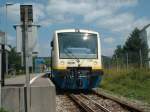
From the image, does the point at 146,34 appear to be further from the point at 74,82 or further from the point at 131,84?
the point at 74,82

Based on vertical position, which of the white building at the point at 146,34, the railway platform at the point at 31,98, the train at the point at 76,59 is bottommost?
the railway platform at the point at 31,98

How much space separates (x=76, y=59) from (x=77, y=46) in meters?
0.80

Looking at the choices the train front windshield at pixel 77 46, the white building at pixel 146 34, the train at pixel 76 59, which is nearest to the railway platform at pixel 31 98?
the train at pixel 76 59

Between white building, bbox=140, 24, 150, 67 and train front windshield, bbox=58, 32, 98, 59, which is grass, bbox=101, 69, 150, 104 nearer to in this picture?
train front windshield, bbox=58, 32, 98, 59

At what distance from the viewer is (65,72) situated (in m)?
22.9

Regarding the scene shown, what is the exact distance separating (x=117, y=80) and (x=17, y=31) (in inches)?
789

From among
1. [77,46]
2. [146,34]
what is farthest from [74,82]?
[146,34]

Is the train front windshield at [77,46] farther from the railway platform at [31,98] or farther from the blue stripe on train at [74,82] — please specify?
the railway platform at [31,98]

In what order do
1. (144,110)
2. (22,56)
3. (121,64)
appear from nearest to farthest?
(22,56), (144,110), (121,64)

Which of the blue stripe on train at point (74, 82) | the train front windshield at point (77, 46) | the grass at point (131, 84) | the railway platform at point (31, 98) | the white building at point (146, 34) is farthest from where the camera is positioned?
the white building at point (146, 34)

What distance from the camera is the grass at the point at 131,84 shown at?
21953mm

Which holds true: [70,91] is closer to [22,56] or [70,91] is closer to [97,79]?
[97,79]

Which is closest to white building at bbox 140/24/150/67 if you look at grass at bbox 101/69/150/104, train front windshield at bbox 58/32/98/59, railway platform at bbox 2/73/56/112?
grass at bbox 101/69/150/104

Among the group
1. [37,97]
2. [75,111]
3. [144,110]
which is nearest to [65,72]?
[75,111]
